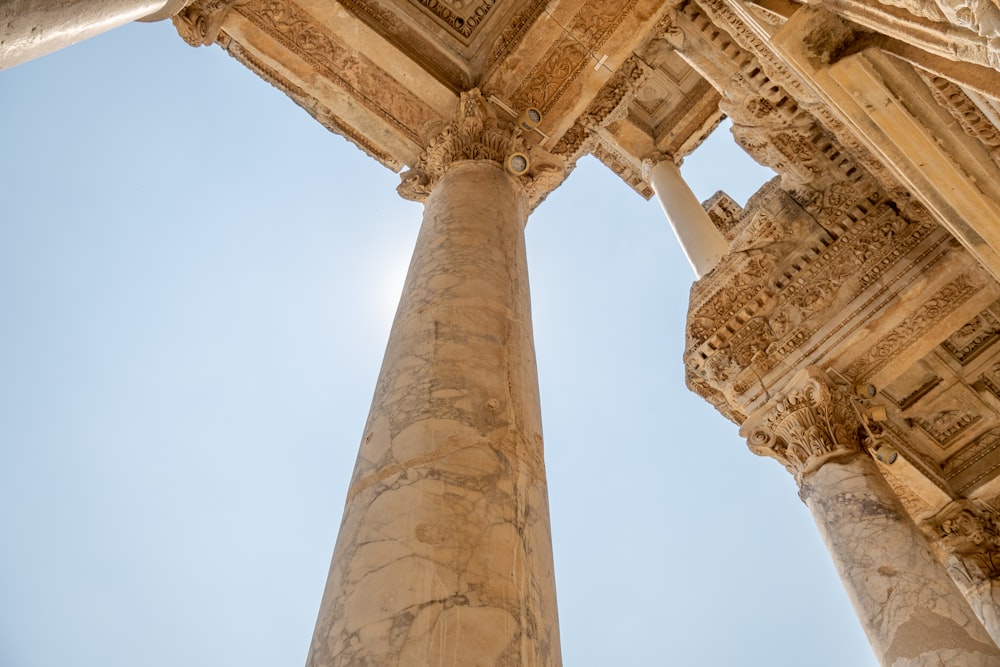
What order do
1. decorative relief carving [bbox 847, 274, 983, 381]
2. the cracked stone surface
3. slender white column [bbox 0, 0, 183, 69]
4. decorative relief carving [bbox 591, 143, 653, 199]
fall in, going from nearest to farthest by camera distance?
slender white column [bbox 0, 0, 183, 69], the cracked stone surface, decorative relief carving [bbox 847, 274, 983, 381], decorative relief carving [bbox 591, 143, 653, 199]

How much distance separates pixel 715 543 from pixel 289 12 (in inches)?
1463

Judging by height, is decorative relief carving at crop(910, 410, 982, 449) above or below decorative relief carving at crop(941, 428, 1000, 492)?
above

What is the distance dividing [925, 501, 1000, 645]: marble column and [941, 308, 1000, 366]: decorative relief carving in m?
2.37

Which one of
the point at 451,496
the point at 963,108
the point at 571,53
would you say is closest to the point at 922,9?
the point at 963,108

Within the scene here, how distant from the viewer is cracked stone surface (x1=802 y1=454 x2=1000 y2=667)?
24.9ft

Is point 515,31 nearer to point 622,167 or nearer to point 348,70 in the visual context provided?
point 348,70

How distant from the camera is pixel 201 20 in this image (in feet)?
29.3

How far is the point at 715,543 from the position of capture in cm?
4016

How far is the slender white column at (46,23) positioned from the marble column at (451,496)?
2716mm

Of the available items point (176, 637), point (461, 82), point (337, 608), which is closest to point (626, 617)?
point (176, 637)

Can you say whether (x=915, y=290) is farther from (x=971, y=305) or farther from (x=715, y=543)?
(x=715, y=543)

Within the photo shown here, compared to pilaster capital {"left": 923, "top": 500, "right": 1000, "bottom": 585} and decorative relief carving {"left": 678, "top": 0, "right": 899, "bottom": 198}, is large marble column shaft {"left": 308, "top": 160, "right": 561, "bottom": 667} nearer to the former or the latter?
decorative relief carving {"left": 678, "top": 0, "right": 899, "bottom": 198}

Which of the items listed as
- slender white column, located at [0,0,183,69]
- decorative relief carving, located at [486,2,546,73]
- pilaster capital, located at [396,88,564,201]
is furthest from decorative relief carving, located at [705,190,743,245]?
slender white column, located at [0,0,183,69]

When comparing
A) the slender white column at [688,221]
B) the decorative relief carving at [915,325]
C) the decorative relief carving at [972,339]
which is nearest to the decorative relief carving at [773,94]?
the decorative relief carving at [915,325]
